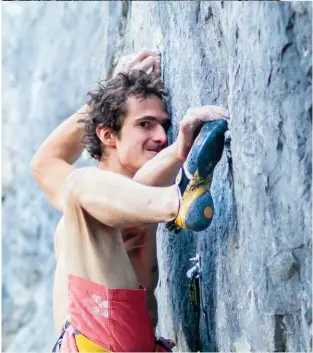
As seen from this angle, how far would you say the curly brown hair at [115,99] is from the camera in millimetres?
1868

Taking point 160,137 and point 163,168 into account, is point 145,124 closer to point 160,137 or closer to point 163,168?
point 160,137

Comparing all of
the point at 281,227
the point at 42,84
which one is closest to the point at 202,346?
the point at 281,227

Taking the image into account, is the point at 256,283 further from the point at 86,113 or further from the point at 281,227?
the point at 86,113

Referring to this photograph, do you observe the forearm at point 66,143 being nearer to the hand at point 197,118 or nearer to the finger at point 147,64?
the finger at point 147,64

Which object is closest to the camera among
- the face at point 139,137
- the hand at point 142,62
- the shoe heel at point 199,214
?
the shoe heel at point 199,214

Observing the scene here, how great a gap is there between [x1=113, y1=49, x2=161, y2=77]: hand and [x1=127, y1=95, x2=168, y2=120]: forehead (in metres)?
0.16

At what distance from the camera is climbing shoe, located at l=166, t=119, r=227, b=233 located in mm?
1418

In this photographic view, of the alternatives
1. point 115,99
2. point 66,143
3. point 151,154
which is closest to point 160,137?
point 151,154

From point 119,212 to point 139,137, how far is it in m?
0.40

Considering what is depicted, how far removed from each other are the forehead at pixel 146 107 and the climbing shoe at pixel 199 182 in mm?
411

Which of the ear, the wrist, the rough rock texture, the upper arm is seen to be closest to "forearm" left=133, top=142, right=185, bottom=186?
the wrist

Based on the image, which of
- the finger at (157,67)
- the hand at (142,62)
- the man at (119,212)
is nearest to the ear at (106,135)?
the man at (119,212)

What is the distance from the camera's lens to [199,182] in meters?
1.44

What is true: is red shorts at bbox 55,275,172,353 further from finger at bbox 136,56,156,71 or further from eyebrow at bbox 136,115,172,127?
finger at bbox 136,56,156,71
